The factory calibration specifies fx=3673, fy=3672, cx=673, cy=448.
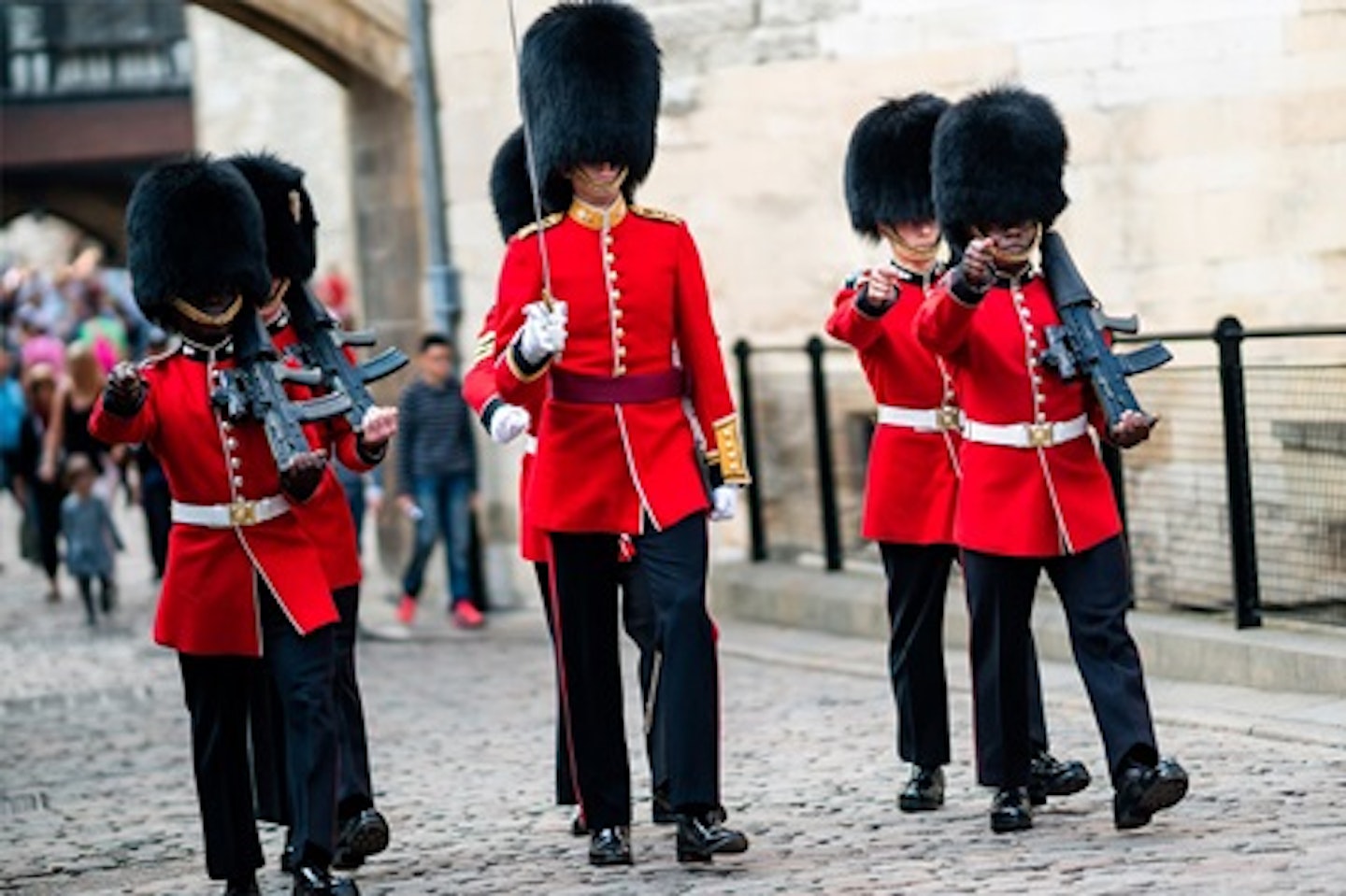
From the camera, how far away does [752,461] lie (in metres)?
15.4

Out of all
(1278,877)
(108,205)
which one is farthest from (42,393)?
(108,205)

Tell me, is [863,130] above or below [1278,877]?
above

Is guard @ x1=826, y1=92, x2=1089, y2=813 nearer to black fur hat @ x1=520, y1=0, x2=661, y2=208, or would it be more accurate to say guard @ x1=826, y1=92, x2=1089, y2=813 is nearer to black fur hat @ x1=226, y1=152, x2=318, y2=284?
black fur hat @ x1=520, y1=0, x2=661, y2=208

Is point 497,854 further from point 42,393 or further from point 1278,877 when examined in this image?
point 42,393

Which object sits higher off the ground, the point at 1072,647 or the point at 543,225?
the point at 543,225

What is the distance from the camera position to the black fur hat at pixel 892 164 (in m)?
9.66

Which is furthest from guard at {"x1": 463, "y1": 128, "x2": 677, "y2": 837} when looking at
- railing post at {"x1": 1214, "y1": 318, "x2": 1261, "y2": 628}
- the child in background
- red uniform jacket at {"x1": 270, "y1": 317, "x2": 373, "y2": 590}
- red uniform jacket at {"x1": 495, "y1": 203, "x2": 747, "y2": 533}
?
the child in background

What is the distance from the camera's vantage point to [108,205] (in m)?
41.7

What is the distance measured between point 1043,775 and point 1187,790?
0.38 meters

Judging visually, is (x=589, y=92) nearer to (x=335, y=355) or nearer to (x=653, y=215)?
(x=653, y=215)

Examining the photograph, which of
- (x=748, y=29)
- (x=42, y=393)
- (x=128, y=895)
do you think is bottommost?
(x=128, y=895)

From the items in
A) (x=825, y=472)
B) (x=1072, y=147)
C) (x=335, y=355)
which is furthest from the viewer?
(x=825, y=472)

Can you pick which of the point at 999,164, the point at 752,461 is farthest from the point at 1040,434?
the point at 752,461

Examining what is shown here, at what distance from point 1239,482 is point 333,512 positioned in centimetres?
382
